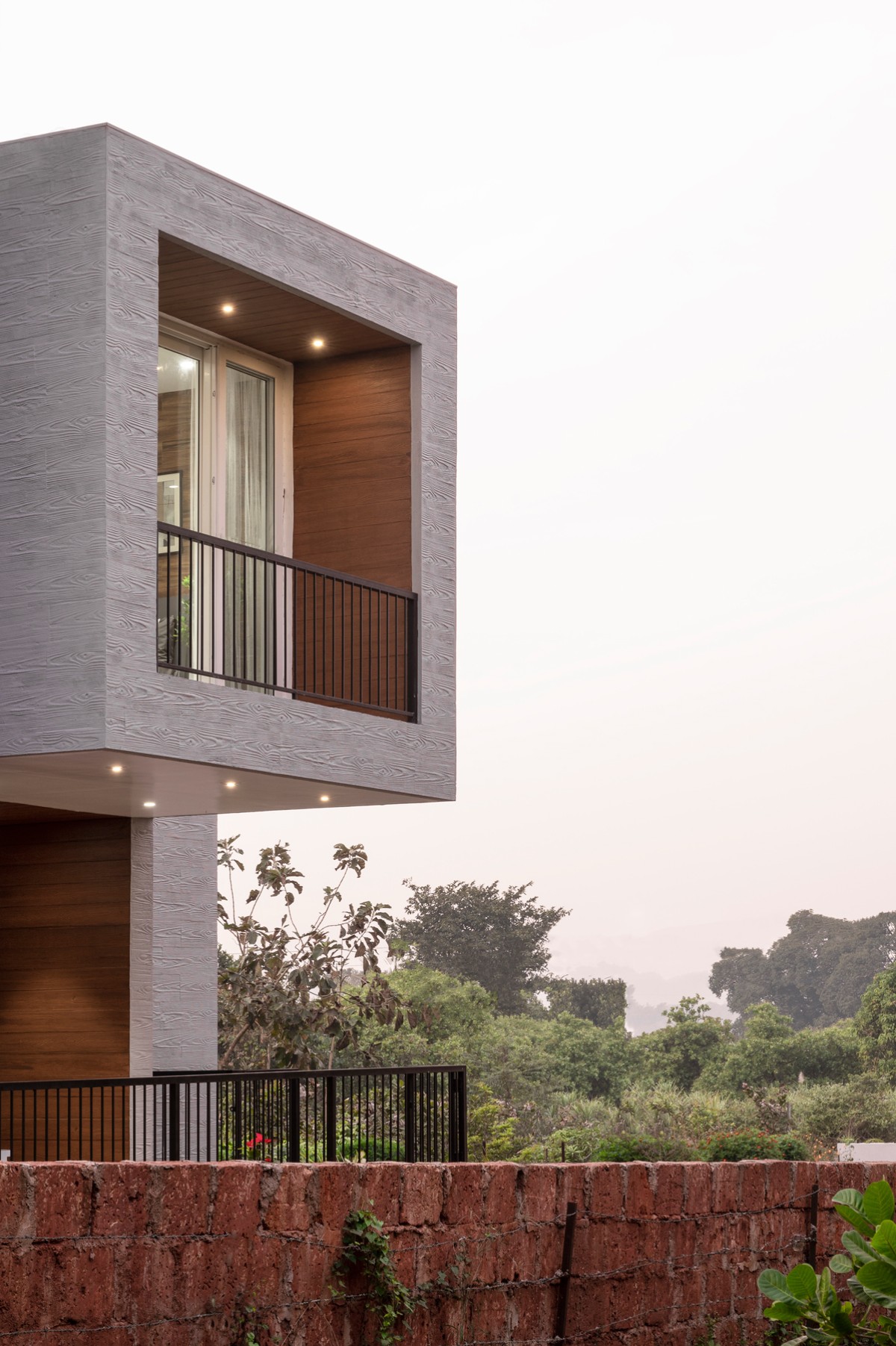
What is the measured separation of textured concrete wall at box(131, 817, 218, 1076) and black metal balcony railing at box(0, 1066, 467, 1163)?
0.38 meters

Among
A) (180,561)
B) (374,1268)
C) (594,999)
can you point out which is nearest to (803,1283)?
(374,1268)

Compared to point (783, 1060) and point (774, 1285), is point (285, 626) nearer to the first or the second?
point (774, 1285)

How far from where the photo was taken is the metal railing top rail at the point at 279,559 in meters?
10.8

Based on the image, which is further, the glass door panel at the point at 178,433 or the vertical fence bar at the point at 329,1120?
the glass door panel at the point at 178,433

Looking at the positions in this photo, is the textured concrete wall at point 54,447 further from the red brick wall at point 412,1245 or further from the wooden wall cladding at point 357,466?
the red brick wall at point 412,1245

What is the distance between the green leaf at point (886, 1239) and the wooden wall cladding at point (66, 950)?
22.3 feet

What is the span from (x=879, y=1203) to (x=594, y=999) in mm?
56769

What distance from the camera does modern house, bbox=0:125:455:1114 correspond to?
33.2 feet

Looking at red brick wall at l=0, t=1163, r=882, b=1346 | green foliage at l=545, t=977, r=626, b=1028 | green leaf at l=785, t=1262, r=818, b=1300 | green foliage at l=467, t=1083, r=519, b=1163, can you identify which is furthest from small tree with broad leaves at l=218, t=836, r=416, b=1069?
green foliage at l=545, t=977, r=626, b=1028

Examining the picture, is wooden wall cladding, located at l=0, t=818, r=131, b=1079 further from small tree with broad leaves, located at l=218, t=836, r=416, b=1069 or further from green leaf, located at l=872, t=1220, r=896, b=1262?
small tree with broad leaves, located at l=218, t=836, r=416, b=1069

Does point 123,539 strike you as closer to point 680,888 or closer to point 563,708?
point 563,708

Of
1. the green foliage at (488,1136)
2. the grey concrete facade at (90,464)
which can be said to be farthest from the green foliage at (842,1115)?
the grey concrete facade at (90,464)

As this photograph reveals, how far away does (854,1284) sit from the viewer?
25.0 ft

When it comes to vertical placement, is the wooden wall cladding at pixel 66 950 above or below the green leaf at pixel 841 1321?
above
